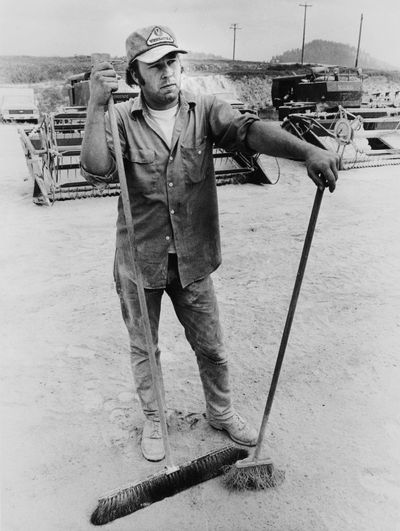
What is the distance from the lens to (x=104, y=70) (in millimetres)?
1996

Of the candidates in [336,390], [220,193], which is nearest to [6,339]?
[336,390]

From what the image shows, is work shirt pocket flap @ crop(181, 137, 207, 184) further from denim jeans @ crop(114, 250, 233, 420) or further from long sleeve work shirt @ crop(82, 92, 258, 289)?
denim jeans @ crop(114, 250, 233, 420)

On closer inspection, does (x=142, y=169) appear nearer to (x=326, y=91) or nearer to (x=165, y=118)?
(x=165, y=118)

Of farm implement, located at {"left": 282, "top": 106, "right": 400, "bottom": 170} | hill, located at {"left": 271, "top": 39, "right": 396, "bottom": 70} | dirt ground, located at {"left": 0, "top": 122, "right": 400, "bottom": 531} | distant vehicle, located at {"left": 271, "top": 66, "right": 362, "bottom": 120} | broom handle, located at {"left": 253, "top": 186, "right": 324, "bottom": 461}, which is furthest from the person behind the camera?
hill, located at {"left": 271, "top": 39, "right": 396, "bottom": 70}

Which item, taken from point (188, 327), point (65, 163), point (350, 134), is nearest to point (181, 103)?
point (188, 327)

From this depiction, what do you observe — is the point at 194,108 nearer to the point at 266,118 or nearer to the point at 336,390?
the point at 336,390

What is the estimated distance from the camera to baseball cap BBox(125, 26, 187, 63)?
2.07 meters

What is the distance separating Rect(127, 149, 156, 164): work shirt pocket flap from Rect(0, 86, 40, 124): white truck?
62.3 ft

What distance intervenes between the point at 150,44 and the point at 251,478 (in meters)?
2.00

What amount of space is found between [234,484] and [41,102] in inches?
1266

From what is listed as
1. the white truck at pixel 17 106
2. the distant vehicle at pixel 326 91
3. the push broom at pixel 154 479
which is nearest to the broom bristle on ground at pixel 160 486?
the push broom at pixel 154 479

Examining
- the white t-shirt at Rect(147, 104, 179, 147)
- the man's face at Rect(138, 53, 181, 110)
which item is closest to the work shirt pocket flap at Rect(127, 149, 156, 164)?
the white t-shirt at Rect(147, 104, 179, 147)

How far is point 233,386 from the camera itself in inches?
125

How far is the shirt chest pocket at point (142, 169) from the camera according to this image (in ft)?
7.13
